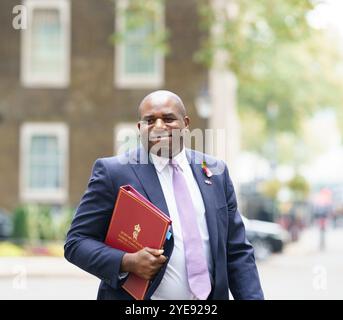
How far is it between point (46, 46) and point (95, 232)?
24.0m

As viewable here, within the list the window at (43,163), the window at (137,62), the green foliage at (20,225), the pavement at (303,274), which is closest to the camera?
the pavement at (303,274)

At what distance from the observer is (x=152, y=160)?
12.9ft

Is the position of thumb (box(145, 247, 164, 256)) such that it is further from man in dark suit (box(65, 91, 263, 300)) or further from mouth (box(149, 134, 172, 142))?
mouth (box(149, 134, 172, 142))

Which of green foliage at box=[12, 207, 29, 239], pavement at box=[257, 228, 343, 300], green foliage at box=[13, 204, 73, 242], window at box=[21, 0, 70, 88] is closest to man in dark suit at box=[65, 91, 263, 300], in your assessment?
pavement at box=[257, 228, 343, 300]

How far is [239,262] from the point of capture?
13.0 ft

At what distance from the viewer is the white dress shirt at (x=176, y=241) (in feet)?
12.4

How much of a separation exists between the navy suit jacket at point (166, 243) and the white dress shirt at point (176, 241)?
0.10 ft

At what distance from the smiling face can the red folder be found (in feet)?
0.70

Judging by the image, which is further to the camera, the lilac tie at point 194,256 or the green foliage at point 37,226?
the green foliage at point 37,226

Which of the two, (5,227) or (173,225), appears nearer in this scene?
(173,225)

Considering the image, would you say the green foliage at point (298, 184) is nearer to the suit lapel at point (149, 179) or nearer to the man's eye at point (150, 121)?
the suit lapel at point (149, 179)

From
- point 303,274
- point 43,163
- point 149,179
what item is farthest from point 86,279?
point 149,179

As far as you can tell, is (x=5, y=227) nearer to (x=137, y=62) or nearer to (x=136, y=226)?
(x=137, y=62)

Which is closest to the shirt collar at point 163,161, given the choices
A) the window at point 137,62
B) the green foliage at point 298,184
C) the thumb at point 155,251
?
the thumb at point 155,251
